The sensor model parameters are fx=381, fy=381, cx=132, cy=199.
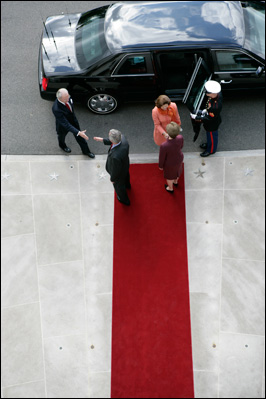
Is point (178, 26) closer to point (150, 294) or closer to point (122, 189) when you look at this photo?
point (122, 189)

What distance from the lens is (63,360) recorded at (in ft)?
19.6

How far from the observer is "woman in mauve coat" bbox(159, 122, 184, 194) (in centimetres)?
562

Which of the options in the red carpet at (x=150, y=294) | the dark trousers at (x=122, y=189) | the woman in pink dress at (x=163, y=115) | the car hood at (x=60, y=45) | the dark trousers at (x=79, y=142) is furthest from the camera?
the car hood at (x=60, y=45)

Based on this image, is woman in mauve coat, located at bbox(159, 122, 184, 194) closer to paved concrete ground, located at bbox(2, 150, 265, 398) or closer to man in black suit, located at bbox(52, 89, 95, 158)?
paved concrete ground, located at bbox(2, 150, 265, 398)

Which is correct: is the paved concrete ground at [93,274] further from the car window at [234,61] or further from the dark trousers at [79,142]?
the car window at [234,61]

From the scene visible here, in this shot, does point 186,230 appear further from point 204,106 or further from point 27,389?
point 27,389

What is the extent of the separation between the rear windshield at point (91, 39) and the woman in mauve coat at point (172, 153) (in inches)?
89.2

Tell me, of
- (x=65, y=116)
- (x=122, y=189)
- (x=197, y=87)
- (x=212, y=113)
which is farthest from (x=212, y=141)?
(x=65, y=116)

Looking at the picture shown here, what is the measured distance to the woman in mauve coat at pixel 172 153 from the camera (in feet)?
18.4

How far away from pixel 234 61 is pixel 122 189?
3.10 meters

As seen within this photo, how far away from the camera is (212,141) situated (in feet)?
22.5

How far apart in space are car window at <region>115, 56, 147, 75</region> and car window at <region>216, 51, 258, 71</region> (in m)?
1.33

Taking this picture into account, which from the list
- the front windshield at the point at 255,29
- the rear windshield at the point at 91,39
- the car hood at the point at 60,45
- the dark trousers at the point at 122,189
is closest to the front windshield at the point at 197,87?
the front windshield at the point at 255,29

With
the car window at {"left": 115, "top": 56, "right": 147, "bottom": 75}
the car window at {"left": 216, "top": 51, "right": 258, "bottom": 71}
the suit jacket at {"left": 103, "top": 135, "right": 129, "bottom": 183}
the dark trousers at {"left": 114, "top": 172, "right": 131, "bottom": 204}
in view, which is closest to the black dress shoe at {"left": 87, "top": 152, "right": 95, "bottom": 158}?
the dark trousers at {"left": 114, "top": 172, "right": 131, "bottom": 204}
